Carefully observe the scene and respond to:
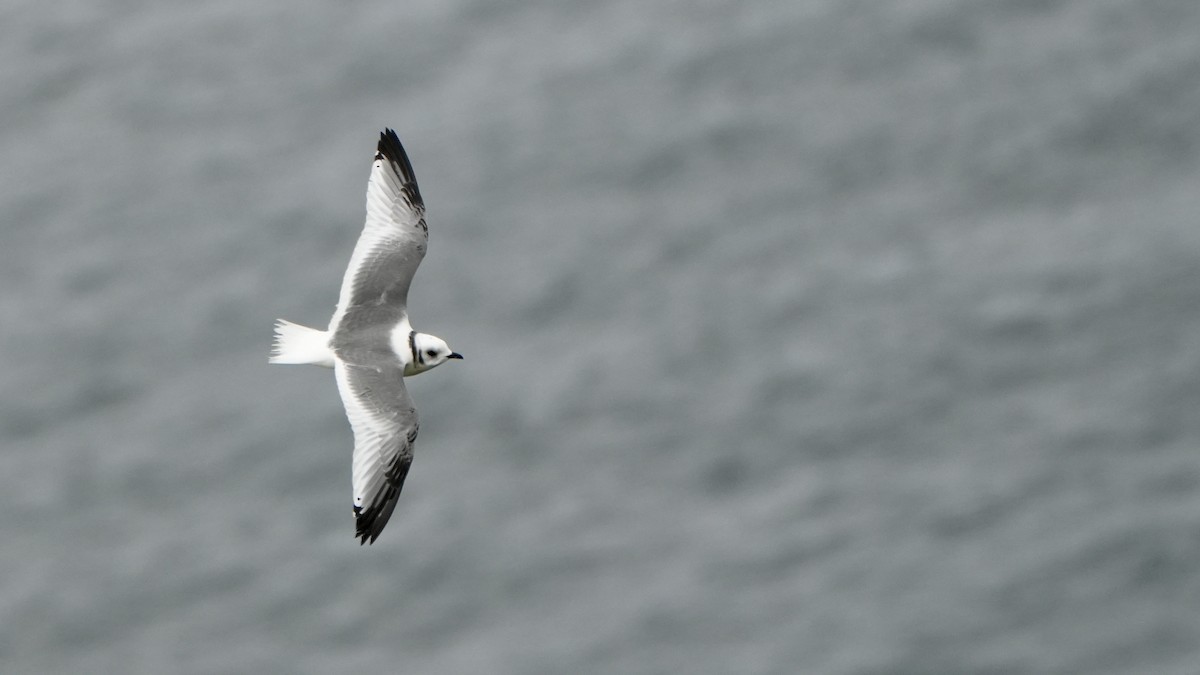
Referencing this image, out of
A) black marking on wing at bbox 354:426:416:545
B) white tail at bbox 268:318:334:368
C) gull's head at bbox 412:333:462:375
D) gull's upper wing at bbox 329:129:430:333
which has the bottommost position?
black marking on wing at bbox 354:426:416:545

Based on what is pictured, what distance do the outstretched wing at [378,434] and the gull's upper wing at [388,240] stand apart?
30.0 inches

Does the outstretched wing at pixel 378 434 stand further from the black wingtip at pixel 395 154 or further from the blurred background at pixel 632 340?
the blurred background at pixel 632 340

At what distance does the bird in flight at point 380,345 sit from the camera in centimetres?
1581

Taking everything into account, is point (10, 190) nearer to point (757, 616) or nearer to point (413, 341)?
point (757, 616)

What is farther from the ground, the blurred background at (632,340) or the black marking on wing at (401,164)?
the blurred background at (632,340)

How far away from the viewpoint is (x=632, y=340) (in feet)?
132

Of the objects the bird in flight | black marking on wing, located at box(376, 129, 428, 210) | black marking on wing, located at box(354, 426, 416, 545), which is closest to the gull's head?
the bird in flight

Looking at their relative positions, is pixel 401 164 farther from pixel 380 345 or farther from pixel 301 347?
pixel 301 347

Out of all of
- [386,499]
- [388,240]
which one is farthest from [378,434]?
[388,240]

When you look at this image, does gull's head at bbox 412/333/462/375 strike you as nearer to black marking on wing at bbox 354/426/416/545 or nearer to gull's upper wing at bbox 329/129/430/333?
gull's upper wing at bbox 329/129/430/333

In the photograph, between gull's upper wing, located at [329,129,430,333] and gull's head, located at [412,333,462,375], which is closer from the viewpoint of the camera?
gull's head, located at [412,333,462,375]

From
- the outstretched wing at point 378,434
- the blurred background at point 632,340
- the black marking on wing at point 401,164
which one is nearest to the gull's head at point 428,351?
the outstretched wing at point 378,434

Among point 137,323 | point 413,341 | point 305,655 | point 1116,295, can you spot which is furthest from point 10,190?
point 413,341

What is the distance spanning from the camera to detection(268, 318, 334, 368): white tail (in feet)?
53.5
